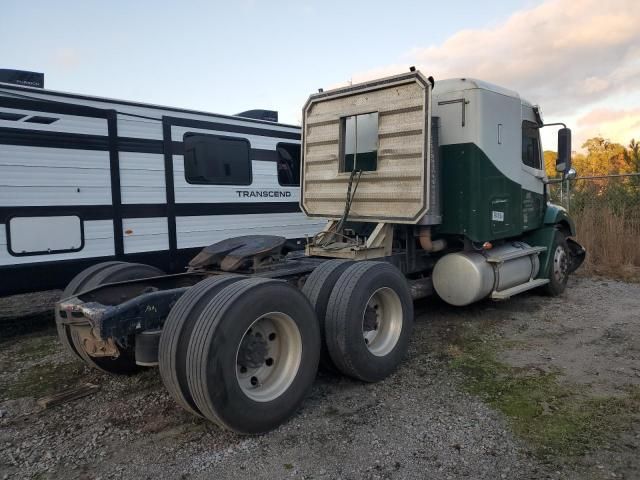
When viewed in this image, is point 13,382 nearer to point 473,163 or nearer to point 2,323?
point 2,323

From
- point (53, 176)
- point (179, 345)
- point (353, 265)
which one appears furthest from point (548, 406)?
point (53, 176)

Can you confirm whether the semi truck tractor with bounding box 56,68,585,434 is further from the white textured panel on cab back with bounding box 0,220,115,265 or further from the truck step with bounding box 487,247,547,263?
the white textured panel on cab back with bounding box 0,220,115,265

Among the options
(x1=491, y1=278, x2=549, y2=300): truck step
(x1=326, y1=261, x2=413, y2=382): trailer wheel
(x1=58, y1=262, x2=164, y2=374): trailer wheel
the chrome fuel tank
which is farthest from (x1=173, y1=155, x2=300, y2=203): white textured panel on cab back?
(x1=491, y1=278, x2=549, y2=300): truck step

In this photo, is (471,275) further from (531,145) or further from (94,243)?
(94,243)

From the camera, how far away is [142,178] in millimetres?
6609

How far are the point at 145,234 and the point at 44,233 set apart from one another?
1.23 m

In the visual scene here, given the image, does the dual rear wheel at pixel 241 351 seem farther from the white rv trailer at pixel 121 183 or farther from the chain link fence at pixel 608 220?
the chain link fence at pixel 608 220

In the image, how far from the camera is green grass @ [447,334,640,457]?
3215mm

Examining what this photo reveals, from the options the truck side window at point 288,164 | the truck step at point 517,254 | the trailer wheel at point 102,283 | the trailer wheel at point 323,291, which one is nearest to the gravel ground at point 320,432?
the trailer wheel at point 102,283

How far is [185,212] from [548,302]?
5193 mm

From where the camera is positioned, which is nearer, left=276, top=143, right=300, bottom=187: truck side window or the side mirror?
Result: the side mirror

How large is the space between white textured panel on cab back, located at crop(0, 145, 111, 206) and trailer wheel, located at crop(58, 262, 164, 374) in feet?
5.61

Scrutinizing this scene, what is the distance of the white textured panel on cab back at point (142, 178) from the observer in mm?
6461

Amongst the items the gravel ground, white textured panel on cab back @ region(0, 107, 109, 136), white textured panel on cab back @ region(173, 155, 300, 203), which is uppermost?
white textured panel on cab back @ region(0, 107, 109, 136)
